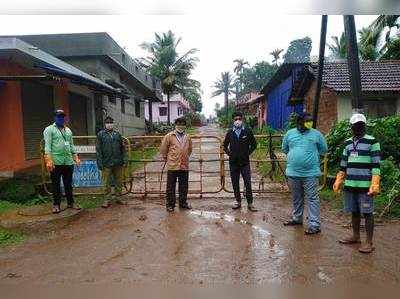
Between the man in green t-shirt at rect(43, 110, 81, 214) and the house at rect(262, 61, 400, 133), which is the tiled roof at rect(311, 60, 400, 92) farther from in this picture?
the man in green t-shirt at rect(43, 110, 81, 214)

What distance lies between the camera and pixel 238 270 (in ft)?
14.9

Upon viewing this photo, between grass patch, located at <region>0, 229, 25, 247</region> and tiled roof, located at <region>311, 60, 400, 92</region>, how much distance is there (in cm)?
1404

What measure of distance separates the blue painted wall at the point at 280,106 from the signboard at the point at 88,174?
15031 mm

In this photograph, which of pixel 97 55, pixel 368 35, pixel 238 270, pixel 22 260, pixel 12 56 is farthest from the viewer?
pixel 368 35

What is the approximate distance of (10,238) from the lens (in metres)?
6.19

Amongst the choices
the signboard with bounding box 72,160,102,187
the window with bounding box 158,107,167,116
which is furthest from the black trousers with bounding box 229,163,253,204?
the window with bounding box 158,107,167,116

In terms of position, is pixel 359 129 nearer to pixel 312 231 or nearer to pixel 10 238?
pixel 312 231

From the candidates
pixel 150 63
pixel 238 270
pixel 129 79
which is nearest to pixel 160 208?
pixel 238 270

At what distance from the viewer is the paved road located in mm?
4418

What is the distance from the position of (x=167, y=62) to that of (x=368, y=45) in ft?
50.8

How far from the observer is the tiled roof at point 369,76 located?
1783cm

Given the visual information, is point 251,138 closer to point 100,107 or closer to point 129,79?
point 100,107

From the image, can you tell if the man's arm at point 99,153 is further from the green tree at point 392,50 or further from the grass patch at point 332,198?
the green tree at point 392,50

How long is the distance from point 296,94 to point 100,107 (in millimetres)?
10330
